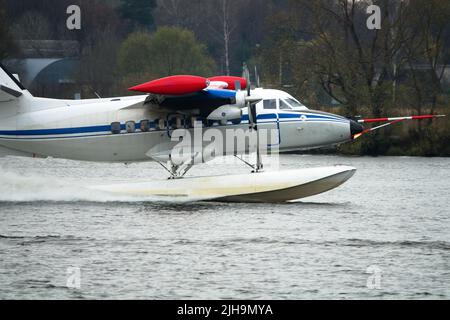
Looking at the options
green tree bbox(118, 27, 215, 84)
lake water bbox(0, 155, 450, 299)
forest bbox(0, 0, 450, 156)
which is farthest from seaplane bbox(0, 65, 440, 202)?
green tree bbox(118, 27, 215, 84)

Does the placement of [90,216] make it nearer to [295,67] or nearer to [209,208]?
[209,208]

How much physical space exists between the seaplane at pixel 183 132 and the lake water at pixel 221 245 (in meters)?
0.64

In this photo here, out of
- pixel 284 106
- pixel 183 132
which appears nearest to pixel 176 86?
pixel 183 132

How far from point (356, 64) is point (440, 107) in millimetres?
4381

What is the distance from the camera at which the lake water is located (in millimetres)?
19766

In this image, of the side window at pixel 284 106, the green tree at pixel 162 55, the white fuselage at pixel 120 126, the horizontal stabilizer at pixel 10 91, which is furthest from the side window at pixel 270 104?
the green tree at pixel 162 55

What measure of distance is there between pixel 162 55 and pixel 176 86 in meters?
34.7

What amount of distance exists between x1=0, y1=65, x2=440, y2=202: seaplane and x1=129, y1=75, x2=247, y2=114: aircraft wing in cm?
3

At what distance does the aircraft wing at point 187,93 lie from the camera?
2761 centimetres

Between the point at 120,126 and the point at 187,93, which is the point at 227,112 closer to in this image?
the point at 187,93

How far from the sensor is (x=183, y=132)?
95.5ft

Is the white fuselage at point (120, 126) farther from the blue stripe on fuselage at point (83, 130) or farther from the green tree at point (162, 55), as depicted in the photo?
the green tree at point (162, 55)
